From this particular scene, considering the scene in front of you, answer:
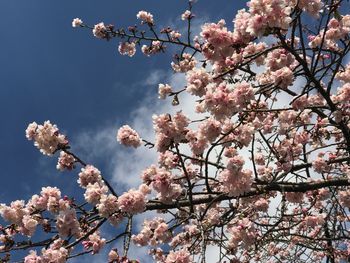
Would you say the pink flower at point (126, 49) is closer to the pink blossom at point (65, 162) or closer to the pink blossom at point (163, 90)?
the pink blossom at point (163, 90)

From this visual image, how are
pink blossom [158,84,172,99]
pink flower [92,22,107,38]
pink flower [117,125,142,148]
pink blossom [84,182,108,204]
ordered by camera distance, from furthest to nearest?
pink flower [92,22,107,38], pink blossom [158,84,172,99], pink flower [117,125,142,148], pink blossom [84,182,108,204]

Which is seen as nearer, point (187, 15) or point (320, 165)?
point (320, 165)

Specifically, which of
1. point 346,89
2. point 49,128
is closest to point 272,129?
point 346,89

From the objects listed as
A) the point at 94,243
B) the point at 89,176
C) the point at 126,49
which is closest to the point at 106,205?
the point at 89,176

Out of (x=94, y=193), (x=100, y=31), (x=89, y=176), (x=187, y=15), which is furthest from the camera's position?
(x=100, y=31)

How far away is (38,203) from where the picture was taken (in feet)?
15.9

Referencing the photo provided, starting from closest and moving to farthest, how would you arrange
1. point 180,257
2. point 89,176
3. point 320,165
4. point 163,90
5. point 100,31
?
point 180,257 < point 89,176 < point 320,165 < point 163,90 < point 100,31

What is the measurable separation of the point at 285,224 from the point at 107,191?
538cm

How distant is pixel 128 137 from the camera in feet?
16.7

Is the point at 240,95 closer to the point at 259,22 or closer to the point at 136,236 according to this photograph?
the point at 259,22

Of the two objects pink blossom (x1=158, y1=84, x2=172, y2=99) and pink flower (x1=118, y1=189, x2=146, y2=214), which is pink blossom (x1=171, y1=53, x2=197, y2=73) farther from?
pink flower (x1=118, y1=189, x2=146, y2=214)

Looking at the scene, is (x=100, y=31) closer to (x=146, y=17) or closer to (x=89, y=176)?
(x=146, y=17)

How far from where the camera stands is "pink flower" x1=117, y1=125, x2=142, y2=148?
199 inches

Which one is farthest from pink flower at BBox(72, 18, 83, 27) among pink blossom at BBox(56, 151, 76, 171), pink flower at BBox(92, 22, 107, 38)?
pink blossom at BBox(56, 151, 76, 171)
